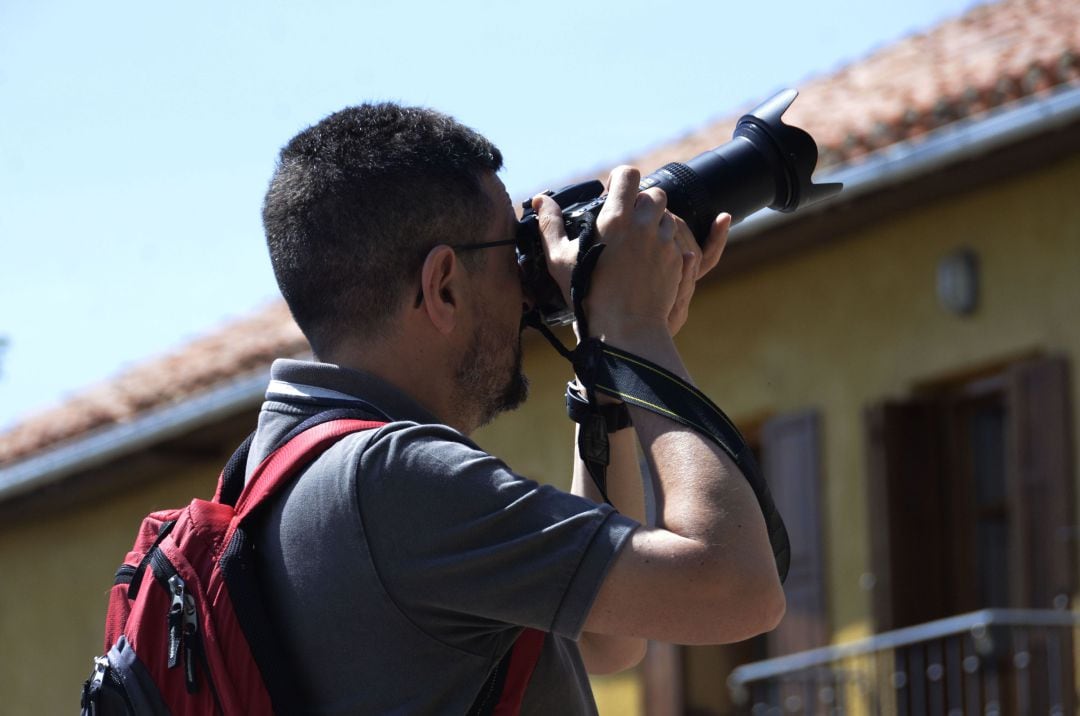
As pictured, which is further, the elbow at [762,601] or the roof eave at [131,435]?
the roof eave at [131,435]

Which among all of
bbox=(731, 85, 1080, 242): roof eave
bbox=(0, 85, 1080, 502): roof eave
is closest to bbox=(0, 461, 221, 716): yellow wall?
bbox=(0, 85, 1080, 502): roof eave

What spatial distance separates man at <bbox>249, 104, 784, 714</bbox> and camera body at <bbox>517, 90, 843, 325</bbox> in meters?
0.03

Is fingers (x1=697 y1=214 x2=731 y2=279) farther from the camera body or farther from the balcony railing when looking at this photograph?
the balcony railing

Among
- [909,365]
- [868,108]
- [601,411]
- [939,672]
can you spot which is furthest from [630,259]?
[868,108]

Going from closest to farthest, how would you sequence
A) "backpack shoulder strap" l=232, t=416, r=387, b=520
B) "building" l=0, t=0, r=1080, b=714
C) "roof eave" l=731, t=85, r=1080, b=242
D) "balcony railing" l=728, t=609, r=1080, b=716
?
"backpack shoulder strap" l=232, t=416, r=387, b=520 → "roof eave" l=731, t=85, r=1080, b=242 → "balcony railing" l=728, t=609, r=1080, b=716 → "building" l=0, t=0, r=1080, b=714

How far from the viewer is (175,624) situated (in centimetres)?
222

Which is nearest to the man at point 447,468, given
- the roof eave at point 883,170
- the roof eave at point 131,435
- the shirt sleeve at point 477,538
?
the shirt sleeve at point 477,538

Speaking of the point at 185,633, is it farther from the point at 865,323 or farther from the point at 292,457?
the point at 865,323

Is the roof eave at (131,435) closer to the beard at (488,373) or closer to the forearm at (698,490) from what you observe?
the beard at (488,373)

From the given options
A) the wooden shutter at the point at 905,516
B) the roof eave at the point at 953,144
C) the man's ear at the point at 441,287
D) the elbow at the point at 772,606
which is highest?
the roof eave at the point at 953,144

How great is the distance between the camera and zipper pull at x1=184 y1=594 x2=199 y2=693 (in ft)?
7.20

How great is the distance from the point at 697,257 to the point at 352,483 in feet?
1.90

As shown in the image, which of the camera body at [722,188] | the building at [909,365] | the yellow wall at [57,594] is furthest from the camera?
the yellow wall at [57,594]

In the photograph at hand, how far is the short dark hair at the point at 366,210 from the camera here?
2391 mm
